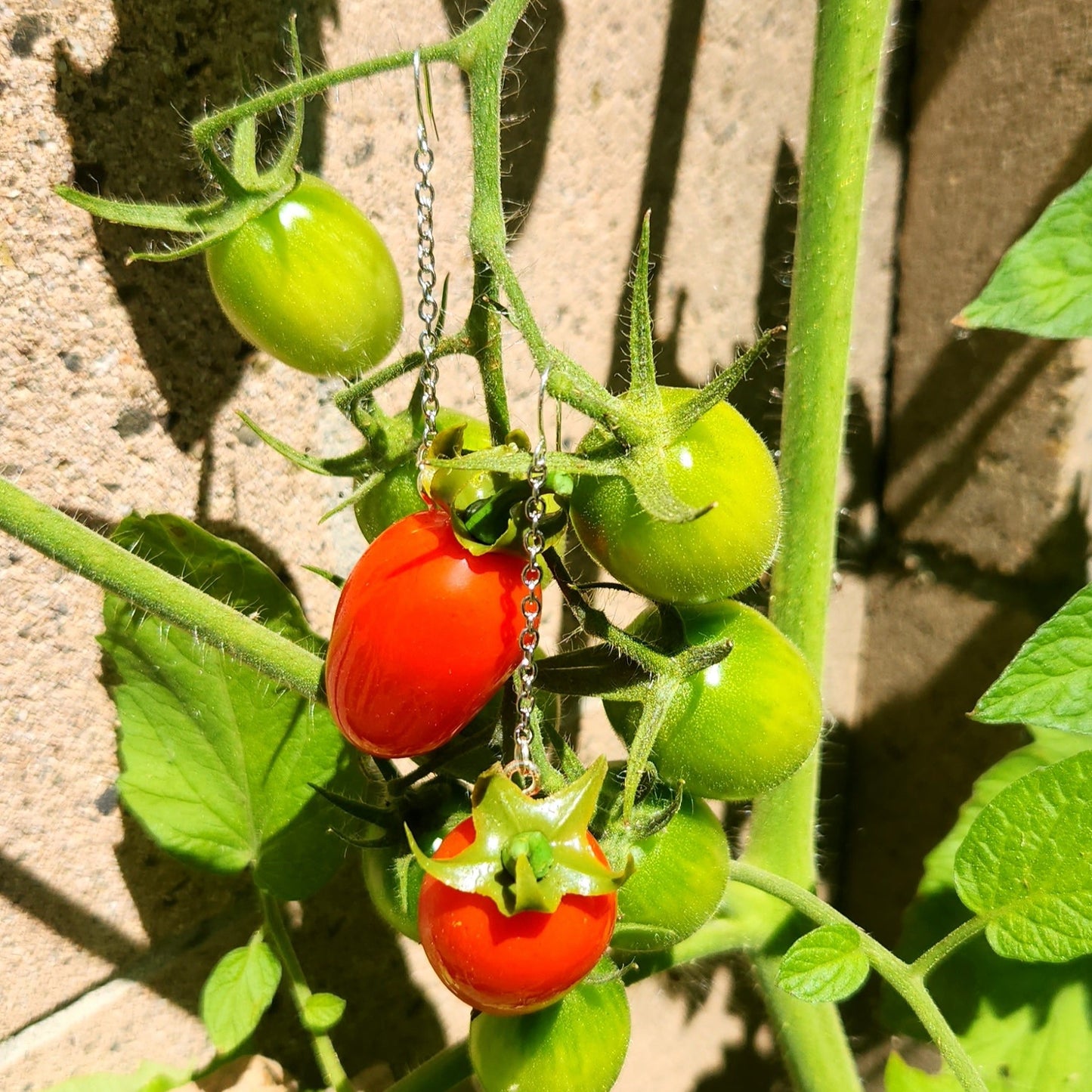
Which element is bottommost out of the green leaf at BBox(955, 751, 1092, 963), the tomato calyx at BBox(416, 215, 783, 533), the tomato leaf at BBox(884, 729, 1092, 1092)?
the tomato leaf at BBox(884, 729, 1092, 1092)

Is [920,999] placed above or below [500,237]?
below

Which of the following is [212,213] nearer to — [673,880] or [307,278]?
[307,278]

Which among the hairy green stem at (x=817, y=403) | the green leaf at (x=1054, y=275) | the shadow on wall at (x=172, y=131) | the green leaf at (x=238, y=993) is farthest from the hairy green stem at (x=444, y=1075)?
the green leaf at (x=1054, y=275)

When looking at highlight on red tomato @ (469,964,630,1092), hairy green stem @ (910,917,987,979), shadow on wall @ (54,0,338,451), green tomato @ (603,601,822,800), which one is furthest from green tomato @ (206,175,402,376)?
hairy green stem @ (910,917,987,979)

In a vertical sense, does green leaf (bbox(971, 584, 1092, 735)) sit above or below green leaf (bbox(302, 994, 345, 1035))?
above

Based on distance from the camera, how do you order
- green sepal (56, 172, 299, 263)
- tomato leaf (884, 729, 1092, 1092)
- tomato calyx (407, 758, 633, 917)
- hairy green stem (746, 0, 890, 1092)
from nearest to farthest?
tomato calyx (407, 758, 633, 917) < green sepal (56, 172, 299, 263) < hairy green stem (746, 0, 890, 1092) < tomato leaf (884, 729, 1092, 1092)

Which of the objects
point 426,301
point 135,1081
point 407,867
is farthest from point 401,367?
point 135,1081

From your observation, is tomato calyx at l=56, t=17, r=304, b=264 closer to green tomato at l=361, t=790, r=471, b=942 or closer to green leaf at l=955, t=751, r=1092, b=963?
green tomato at l=361, t=790, r=471, b=942

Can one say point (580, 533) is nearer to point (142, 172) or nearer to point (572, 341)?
point (142, 172)
